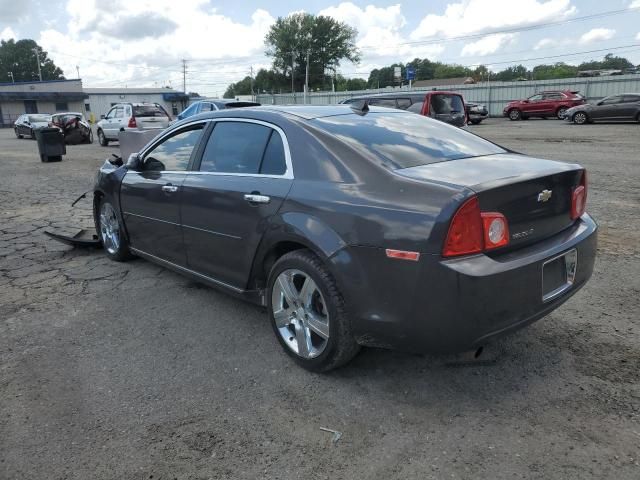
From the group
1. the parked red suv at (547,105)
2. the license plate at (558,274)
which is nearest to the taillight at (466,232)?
the license plate at (558,274)

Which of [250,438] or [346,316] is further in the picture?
[346,316]

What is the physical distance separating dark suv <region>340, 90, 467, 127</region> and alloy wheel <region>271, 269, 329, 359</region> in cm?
1118

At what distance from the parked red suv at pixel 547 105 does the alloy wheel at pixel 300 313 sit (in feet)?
92.9

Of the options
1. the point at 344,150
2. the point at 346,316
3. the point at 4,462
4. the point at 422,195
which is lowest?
the point at 4,462

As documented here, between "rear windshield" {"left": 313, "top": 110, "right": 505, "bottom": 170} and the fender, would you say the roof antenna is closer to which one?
"rear windshield" {"left": 313, "top": 110, "right": 505, "bottom": 170}

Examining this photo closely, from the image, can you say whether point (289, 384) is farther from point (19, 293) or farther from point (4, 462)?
point (19, 293)

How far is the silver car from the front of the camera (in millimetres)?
18406

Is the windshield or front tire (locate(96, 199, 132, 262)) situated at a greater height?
the windshield

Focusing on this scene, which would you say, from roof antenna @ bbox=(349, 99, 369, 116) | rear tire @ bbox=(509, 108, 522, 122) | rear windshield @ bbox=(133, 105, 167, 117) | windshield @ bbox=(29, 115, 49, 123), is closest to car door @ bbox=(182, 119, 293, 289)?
roof antenna @ bbox=(349, 99, 369, 116)

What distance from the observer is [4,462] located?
2525mm

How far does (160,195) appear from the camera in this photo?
4.41 metres

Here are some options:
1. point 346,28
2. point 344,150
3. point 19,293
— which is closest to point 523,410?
point 344,150

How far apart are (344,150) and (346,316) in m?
0.99

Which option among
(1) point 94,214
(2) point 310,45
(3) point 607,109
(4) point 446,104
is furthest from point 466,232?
(2) point 310,45
